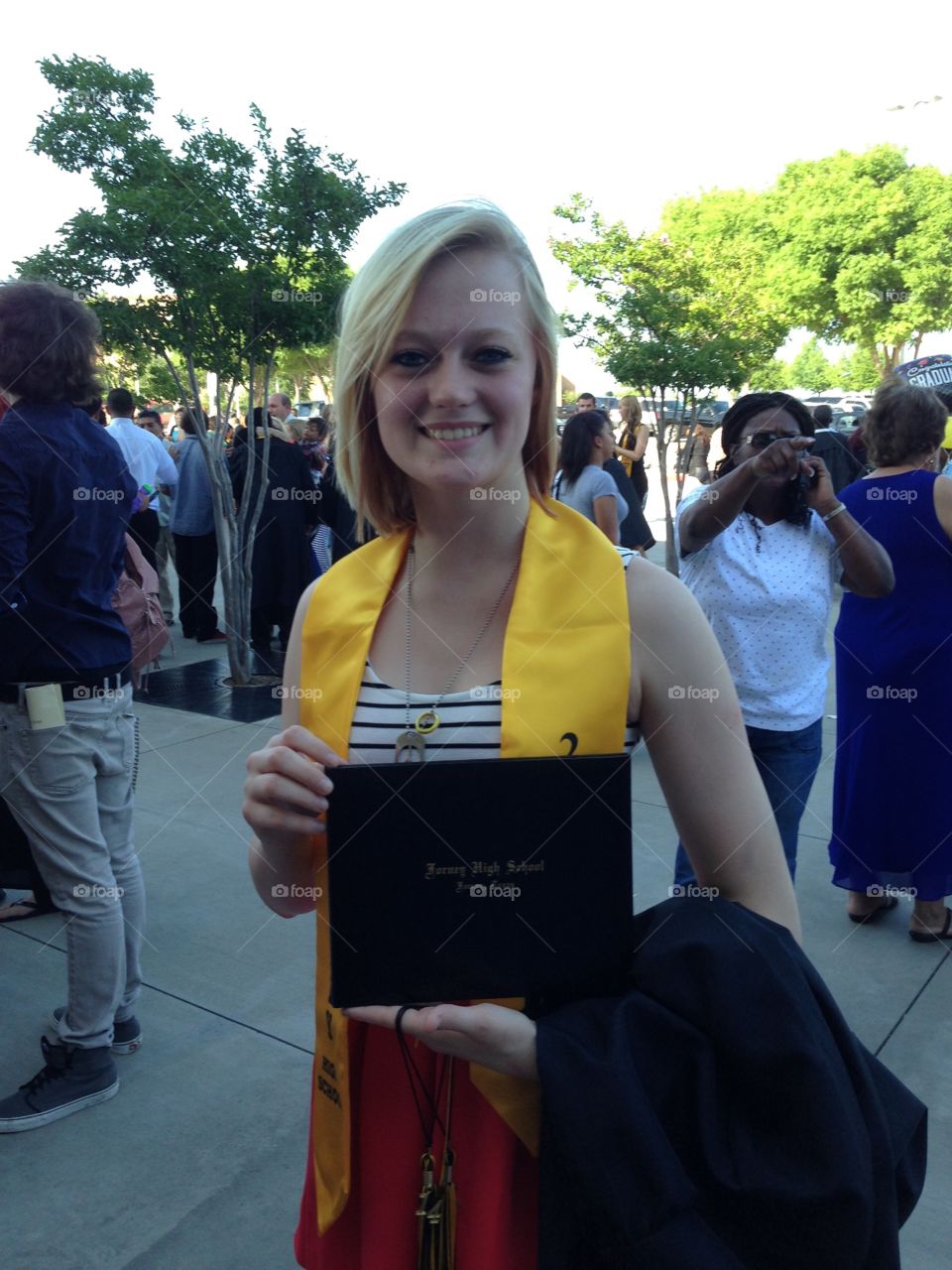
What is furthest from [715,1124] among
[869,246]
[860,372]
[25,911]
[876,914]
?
[860,372]

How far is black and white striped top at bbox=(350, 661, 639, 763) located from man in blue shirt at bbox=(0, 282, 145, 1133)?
5.80 feet

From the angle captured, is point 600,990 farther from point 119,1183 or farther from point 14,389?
point 14,389

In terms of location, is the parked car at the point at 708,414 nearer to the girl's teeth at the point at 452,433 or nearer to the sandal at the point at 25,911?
the girl's teeth at the point at 452,433

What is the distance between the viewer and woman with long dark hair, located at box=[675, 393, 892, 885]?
10.5ft

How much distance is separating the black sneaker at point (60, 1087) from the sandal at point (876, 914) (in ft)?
9.52

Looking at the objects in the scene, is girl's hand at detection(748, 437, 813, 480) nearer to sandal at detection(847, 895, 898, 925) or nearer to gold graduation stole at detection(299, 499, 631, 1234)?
gold graduation stole at detection(299, 499, 631, 1234)

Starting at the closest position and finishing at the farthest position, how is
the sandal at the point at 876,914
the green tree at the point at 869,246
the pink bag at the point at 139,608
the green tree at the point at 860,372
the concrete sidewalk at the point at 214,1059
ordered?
the concrete sidewalk at the point at 214,1059, the pink bag at the point at 139,608, the sandal at the point at 876,914, the green tree at the point at 869,246, the green tree at the point at 860,372

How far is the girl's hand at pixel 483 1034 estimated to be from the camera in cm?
110

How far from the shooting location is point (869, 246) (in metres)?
30.8

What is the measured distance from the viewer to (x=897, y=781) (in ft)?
13.5

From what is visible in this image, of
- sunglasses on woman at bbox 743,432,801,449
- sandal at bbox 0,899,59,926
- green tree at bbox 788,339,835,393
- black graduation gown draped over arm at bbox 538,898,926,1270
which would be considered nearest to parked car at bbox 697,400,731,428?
sunglasses on woman at bbox 743,432,801,449

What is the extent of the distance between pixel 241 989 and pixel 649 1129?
2.93 m

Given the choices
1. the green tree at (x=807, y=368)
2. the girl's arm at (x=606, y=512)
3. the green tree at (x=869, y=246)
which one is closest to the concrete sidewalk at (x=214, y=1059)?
the girl's arm at (x=606, y=512)

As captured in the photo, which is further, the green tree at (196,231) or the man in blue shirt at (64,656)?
the green tree at (196,231)
